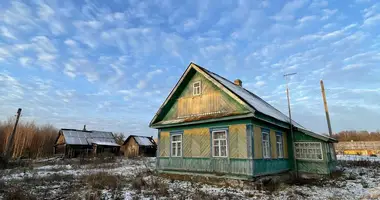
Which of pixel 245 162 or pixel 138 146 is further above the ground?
pixel 138 146

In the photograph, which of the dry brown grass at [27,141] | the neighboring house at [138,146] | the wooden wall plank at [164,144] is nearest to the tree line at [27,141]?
the dry brown grass at [27,141]

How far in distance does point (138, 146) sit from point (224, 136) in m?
28.0

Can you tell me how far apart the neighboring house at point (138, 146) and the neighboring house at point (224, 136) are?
23677mm

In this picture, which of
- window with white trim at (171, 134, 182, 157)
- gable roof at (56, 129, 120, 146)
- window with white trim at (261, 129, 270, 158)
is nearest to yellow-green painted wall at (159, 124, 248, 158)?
window with white trim at (171, 134, 182, 157)

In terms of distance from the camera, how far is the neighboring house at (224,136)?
1074 centimetres

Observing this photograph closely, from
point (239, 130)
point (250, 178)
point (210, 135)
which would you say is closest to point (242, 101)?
point (239, 130)

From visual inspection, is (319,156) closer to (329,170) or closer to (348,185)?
(329,170)

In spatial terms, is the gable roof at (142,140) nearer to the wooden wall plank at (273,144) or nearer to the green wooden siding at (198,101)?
the green wooden siding at (198,101)

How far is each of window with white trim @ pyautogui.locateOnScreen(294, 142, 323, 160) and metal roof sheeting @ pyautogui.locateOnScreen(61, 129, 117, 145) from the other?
1215 inches

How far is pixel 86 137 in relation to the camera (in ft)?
119

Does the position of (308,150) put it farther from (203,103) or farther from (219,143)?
(203,103)

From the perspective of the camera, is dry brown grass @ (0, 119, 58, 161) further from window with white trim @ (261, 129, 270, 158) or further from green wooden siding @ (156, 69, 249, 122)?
window with white trim @ (261, 129, 270, 158)

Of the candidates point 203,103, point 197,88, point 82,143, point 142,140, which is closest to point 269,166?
point 203,103

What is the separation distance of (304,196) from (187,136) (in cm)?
663
